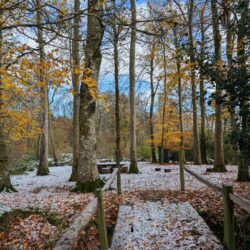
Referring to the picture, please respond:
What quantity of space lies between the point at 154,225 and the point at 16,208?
3181mm

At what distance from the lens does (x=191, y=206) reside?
216 inches

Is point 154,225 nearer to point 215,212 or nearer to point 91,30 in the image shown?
point 215,212

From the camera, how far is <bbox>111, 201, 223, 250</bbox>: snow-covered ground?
3748mm

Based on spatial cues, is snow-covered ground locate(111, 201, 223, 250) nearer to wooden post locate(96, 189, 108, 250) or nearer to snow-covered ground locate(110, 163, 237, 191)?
wooden post locate(96, 189, 108, 250)

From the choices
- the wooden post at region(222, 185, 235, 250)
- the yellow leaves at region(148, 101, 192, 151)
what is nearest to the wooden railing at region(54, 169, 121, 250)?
the wooden post at region(222, 185, 235, 250)

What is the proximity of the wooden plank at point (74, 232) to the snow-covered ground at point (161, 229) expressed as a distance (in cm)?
124

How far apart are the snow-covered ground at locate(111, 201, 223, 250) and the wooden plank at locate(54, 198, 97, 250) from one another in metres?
1.24

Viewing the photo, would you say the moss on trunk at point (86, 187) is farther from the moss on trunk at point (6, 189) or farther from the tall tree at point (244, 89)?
the tall tree at point (244, 89)

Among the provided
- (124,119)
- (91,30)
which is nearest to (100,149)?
(124,119)

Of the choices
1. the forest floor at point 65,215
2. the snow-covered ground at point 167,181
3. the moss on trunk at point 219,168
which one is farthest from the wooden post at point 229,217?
the moss on trunk at point 219,168

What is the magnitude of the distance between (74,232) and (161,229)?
8.32 ft

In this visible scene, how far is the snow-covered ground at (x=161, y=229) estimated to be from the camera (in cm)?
375

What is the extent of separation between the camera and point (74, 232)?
2174mm

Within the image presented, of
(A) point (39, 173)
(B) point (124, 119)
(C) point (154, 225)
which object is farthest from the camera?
(B) point (124, 119)
